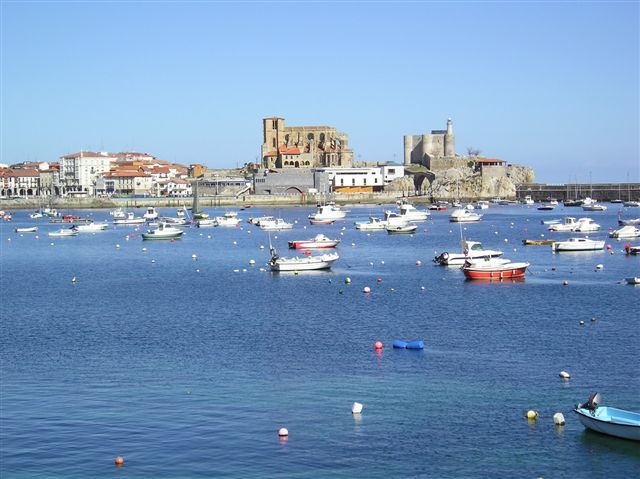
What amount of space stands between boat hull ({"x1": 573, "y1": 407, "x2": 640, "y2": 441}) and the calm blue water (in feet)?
0.66

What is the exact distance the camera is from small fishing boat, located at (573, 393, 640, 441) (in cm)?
1720

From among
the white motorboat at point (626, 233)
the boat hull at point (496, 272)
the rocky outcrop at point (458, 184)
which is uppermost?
the rocky outcrop at point (458, 184)

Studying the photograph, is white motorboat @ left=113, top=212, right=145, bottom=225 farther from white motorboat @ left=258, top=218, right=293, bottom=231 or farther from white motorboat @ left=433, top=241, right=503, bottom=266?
white motorboat @ left=433, top=241, right=503, bottom=266

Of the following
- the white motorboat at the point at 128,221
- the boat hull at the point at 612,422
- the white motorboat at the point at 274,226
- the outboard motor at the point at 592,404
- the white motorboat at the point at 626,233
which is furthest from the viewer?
the white motorboat at the point at 128,221

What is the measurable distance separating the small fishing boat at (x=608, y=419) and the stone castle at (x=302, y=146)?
127712mm

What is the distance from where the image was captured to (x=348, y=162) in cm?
14850

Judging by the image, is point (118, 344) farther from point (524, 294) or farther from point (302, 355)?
point (524, 294)

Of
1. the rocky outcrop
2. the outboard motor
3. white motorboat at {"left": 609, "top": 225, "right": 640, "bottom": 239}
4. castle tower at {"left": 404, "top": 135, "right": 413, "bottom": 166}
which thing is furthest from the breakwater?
the outboard motor

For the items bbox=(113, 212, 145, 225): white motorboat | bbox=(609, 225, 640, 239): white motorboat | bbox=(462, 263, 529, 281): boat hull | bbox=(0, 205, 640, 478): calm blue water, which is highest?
bbox=(113, 212, 145, 225): white motorboat

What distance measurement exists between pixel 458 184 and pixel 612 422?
4942 inches

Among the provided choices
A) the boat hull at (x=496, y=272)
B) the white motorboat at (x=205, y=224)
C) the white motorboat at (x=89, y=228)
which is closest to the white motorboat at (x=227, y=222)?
the white motorboat at (x=205, y=224)

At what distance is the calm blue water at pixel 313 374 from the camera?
667 inches

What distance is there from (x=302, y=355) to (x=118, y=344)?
5612mm

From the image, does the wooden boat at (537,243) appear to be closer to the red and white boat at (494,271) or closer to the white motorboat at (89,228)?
the red and white boat at (494,271)
